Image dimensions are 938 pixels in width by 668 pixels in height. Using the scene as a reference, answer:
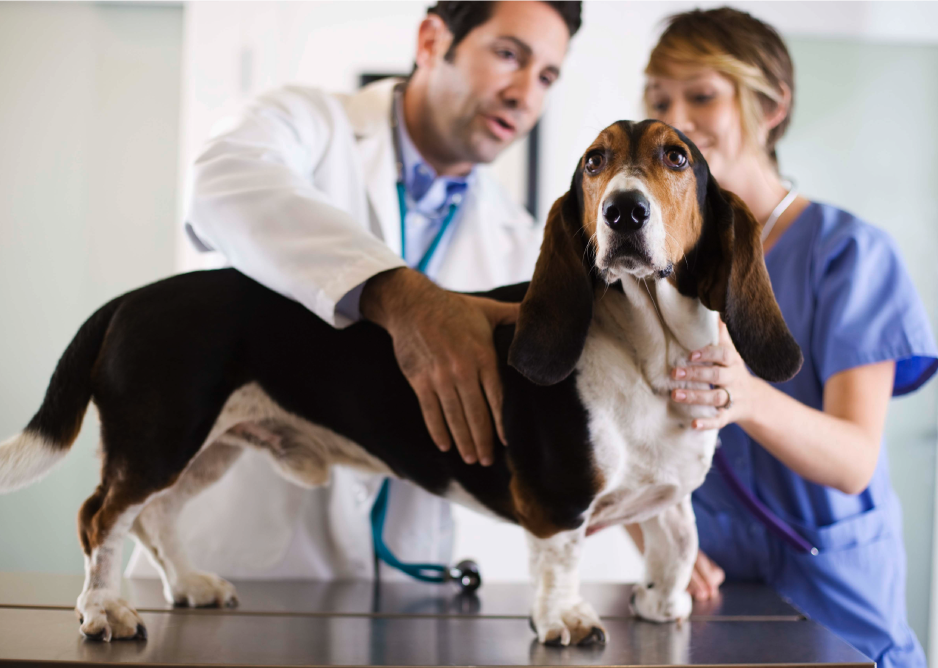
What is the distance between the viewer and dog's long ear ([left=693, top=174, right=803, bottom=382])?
920mm

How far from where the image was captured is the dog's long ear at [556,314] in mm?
914

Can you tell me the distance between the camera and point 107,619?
39.8 inches

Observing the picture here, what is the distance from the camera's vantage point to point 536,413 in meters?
0.98

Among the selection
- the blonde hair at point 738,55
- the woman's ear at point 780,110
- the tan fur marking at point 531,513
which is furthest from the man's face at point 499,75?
the tan fur marking at point 531,513

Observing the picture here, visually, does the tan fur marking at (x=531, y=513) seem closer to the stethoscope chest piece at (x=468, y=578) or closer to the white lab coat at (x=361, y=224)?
the stethoscope chest piece at (x=468, y=578)

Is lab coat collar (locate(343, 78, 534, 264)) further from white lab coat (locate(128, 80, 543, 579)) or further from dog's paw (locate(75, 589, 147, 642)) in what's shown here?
dog's paw (locate(75, 589, 147, 642))

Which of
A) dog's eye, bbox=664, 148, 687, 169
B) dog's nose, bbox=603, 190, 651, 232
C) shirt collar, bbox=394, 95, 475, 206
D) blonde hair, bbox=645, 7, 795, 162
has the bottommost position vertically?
shirt collar, bbox=394, 95, 475, 206

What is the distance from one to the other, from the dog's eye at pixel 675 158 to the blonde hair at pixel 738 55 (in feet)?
2.06

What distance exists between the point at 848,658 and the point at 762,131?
0.99 meters

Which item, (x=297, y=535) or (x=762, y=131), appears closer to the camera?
(x=762, y=131)

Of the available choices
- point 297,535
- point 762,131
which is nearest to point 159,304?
point 297,535

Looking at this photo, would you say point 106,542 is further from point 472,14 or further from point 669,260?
point 472,14

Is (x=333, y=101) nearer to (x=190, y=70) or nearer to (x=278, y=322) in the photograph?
(x=278, y=322)

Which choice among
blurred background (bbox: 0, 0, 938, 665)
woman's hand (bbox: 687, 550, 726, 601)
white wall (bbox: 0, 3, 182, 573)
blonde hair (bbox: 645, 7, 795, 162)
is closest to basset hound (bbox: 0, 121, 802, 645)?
woman's hand (bbox: 687, 550, 726, 601)
